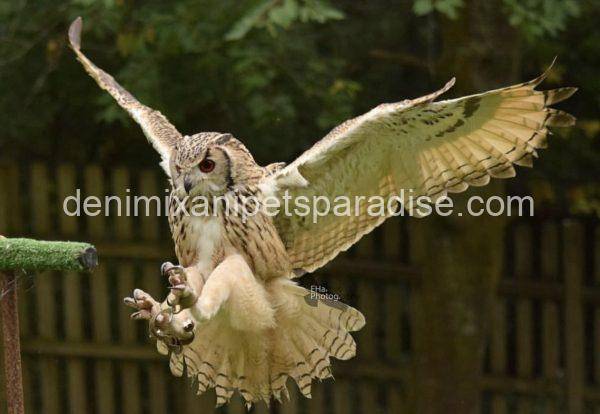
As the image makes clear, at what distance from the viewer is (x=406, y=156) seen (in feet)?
13.2

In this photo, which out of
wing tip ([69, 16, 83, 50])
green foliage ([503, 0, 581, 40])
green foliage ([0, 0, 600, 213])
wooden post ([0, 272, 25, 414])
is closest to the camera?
wooden post ([0, 272, 25, 414])

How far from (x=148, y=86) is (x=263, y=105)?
2.14ft

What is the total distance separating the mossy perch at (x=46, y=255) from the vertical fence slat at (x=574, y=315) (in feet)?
13.4

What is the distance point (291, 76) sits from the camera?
5.59 m

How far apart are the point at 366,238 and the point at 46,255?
3578mm

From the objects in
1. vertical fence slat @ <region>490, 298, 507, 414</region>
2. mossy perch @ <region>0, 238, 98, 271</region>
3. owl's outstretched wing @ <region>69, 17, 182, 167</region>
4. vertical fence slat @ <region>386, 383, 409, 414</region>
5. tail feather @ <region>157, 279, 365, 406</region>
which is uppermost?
owl's outstretched wing @ <region>69, 17, 182, 167</region>

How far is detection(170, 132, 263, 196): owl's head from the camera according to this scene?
368 centimetres

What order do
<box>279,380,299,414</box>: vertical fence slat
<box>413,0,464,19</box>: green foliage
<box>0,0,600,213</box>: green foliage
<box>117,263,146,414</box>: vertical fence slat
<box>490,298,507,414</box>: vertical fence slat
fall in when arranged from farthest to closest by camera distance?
<box>490,298,507,414</box>: vertical fence slat → <box>279,380,299,414</box>: vertical fence slat → <box>117,263,146,414</box>: vertical fence slat → <box>0,0,600,213</box>: green foliage → <box>413,0,464,19</box>: green foliage

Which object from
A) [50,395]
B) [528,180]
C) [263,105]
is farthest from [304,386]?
[528,180]

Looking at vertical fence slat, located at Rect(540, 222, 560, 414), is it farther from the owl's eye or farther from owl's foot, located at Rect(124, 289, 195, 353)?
owl's foot, located at Rect(124, 289, 195, 353)

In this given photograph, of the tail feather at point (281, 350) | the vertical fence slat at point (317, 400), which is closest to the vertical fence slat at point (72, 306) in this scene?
the vertical fence slat at point (317, 400)

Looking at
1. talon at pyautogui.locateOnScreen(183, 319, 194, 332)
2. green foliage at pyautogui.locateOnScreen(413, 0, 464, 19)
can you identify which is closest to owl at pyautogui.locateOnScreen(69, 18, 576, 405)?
talon at pyautogui.locateOnScreen(183, 319, 194, 332)

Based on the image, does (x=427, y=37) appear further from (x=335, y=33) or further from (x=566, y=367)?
(x=566, y=367)

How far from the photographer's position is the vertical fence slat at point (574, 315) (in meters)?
6.41
